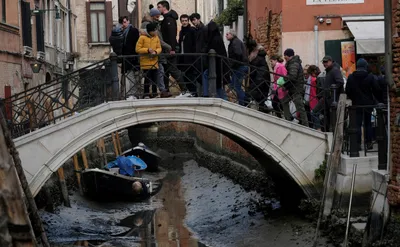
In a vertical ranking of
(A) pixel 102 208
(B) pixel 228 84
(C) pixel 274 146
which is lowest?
(A) pixel 102 208

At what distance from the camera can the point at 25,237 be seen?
24.6 ft

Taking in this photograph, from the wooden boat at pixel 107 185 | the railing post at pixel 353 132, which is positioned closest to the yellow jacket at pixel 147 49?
the railing post at pixel 353 132

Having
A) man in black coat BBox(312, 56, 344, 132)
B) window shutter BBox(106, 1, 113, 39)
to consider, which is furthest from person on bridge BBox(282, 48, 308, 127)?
window shutter BBox(106, 1, 113, 39)

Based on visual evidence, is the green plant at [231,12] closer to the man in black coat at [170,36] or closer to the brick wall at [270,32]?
the brick wall at [270,32]

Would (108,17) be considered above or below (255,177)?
above

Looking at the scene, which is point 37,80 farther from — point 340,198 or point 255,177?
point 340,198

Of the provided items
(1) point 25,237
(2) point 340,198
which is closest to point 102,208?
(2) point 340,198

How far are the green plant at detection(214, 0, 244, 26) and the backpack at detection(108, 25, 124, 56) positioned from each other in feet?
25.0

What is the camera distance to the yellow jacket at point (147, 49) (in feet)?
52.0

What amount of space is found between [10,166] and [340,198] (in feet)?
27.8

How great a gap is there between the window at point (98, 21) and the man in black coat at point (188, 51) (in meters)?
22.3

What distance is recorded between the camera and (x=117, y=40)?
17.0m

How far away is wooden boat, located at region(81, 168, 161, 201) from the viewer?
2392cm

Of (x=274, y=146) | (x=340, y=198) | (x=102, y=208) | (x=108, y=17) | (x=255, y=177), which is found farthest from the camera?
(x=108, y=17)
